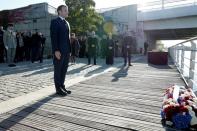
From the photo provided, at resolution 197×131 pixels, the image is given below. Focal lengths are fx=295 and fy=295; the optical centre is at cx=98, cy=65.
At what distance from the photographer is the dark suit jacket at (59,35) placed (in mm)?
5973

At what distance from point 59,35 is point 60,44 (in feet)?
0.61

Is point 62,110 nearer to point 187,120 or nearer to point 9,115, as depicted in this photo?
point 9,115

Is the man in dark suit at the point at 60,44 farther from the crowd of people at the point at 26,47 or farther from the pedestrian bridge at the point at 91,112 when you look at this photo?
the crowd of people at the point at 26,47

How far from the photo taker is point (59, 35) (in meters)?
6.04

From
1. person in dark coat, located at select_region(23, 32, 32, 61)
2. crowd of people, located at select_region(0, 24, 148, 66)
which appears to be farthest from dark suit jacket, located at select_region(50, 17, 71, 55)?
person in dark coat, located at select_region(23, 32, 32, 61)

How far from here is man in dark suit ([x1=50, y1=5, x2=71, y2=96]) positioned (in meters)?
5.98

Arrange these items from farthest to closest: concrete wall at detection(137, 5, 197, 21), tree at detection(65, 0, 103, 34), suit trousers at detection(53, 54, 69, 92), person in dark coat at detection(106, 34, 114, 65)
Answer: concrete wall at detection(137, 5, 197, 21)
tree at detection(65, 0, 103, 34)
person in dark coat at detection(106, 34, 114, 65)
suit trousers at detection(53, 54, 69, 92)

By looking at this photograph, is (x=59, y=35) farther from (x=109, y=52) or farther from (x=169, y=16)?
(x=169, y=16)

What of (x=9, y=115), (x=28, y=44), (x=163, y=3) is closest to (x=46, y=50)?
(x=28, y=44)

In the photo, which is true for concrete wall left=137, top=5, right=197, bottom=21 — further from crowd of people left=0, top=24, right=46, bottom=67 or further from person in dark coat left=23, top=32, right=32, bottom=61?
person in dark coat left=23, top=32, right=32, bottom=61

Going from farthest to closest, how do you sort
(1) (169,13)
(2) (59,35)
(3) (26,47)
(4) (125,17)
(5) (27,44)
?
(4) (125,17) < (1) (169,13) < (3) (26,47) < (5) (27,44) < (2) (59,35)

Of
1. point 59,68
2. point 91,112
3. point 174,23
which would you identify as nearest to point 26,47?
point 59,68

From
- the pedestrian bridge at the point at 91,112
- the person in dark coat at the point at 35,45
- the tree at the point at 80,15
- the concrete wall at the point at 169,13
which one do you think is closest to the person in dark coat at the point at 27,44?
the person in dark coat at the point at 35,45

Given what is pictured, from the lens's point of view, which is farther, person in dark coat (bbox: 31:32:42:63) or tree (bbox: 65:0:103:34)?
tree (bbox: 65:0:103:34)
